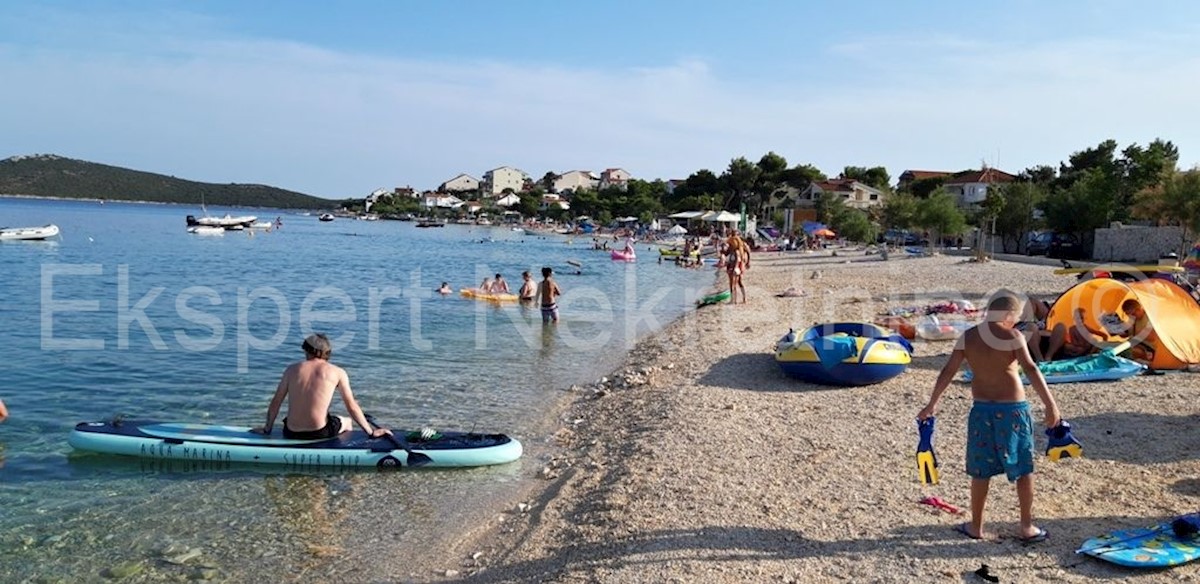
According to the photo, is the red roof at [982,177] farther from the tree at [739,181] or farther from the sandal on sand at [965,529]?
the sandal on sand at [965,529]

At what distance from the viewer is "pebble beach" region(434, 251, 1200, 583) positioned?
5109 millimetres

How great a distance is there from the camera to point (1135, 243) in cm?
3322

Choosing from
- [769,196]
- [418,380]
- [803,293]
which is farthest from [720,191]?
[418,380]

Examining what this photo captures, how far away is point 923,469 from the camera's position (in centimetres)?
560

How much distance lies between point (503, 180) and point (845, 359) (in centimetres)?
18759

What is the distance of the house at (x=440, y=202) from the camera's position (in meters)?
170

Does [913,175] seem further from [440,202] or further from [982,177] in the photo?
[440,202]

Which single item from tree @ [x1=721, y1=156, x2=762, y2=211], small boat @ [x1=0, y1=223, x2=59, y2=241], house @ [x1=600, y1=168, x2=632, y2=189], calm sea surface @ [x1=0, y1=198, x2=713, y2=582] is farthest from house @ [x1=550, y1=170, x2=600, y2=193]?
calm sea surface @ [x1=0, y1=198, x2=713, y2=582]

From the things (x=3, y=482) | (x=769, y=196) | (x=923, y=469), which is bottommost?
(x=3, y=482)

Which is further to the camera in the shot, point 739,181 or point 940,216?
point 739,181

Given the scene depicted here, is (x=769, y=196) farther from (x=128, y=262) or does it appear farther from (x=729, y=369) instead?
(x=729, y=369)

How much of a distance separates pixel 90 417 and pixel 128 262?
33.9 metres

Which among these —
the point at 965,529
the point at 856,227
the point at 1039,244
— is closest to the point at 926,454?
the point at 965,529

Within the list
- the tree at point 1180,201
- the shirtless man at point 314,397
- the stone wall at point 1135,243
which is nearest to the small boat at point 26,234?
the shirtless man at point 314,397
